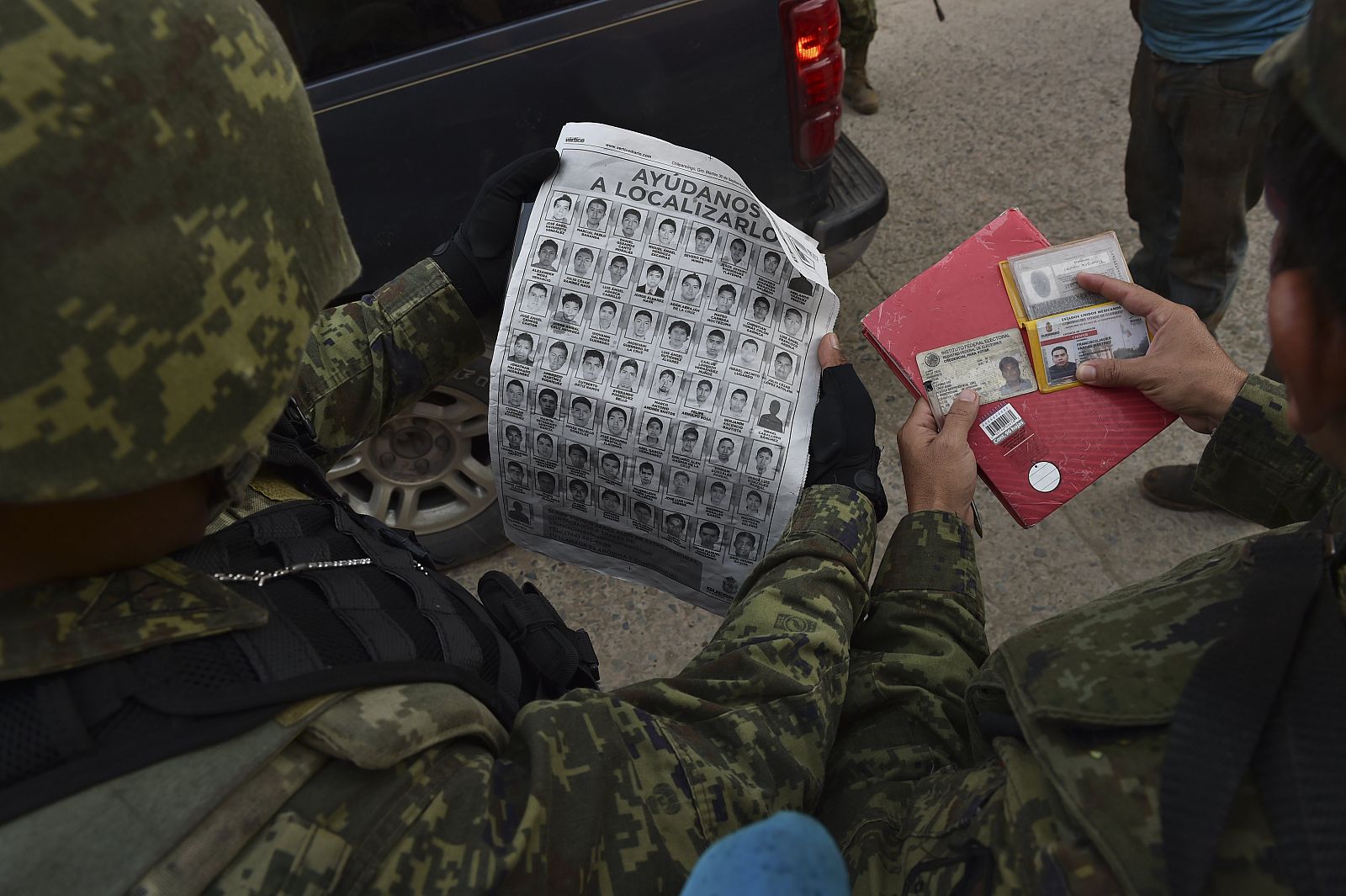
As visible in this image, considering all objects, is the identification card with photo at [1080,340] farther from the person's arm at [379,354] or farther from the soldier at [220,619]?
the person's arm at [379,354]

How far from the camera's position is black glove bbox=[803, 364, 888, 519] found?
1.36 metres

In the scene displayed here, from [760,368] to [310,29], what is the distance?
1214 mm

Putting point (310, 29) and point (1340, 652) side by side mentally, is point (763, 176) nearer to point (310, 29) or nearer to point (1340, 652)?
point (310, 29)

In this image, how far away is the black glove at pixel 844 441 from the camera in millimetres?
1364

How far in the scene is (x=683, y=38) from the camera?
2018mm

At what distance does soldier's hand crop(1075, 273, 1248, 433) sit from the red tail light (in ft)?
3.23

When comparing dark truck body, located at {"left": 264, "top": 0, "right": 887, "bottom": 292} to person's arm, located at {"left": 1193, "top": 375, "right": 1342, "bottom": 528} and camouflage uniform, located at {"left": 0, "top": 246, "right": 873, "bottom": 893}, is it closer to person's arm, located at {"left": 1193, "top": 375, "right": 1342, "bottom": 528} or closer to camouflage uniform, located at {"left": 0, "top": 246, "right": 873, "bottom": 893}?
camouflage uniform, located at {"left": 0, "top": 246, "right": 873, "bottom": 893}

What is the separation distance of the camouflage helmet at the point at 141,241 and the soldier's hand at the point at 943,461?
94 centimetres

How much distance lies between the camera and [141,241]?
2.11 ft

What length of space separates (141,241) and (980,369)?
122cm

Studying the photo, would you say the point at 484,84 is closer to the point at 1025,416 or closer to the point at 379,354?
the point at 379,354

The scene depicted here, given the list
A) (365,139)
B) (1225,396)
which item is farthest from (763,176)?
(1225,396)

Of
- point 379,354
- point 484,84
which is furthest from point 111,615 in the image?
point 484,84

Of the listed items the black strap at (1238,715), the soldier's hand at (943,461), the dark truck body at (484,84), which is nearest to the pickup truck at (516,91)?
the dark truck body at (484,84)
